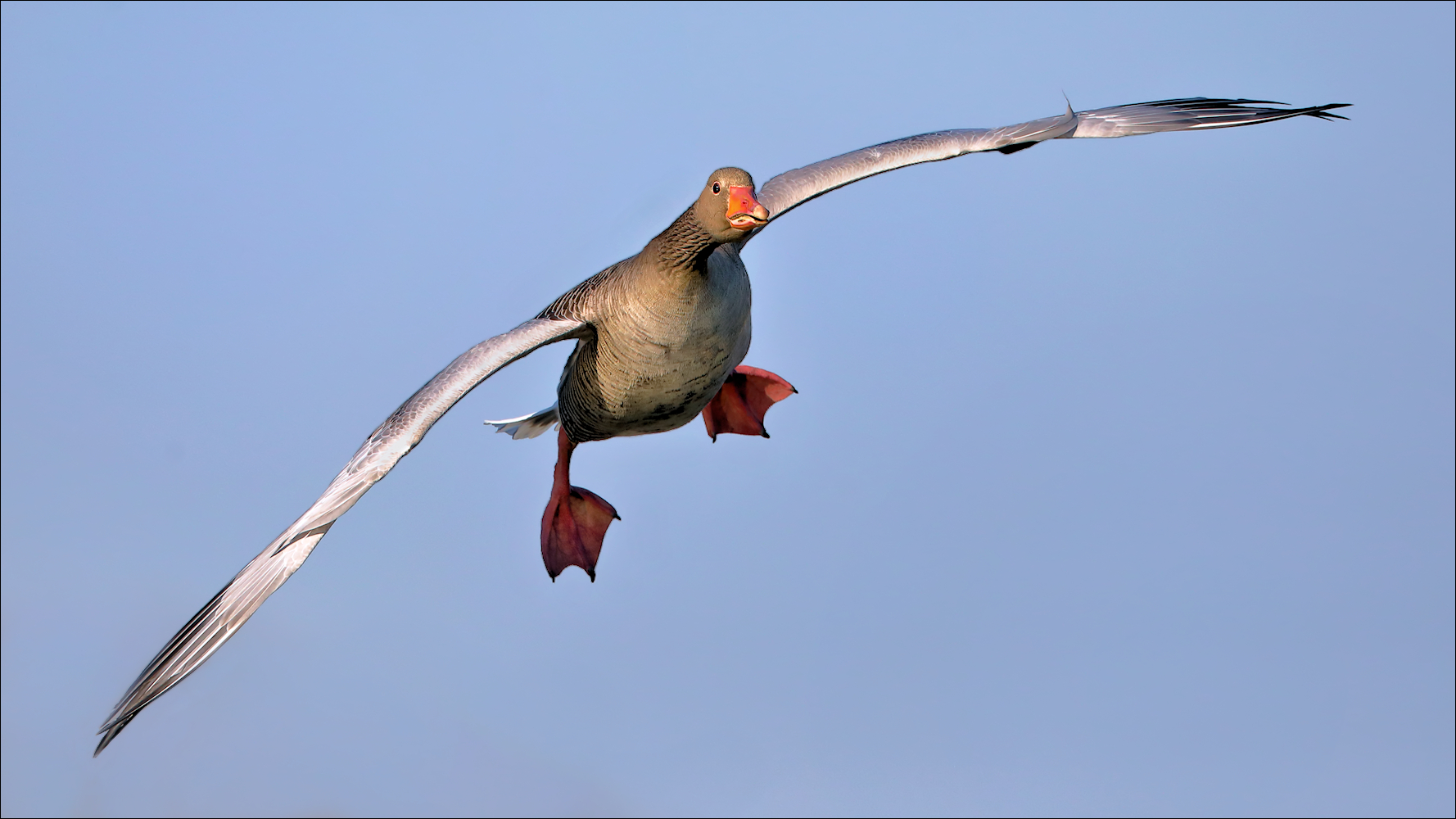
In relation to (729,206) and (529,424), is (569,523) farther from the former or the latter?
(729,206)

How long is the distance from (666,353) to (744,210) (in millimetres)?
1205

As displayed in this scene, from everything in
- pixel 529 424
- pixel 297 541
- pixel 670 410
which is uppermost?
pixel 529 424

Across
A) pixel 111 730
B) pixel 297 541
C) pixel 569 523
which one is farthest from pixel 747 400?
pixel 111 730

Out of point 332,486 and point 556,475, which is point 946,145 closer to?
point 556,475

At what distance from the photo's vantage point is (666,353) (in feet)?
30.7

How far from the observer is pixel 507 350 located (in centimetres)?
909

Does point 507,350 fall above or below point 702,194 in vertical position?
below

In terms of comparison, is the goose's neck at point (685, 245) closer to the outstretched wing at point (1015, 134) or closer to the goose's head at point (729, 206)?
the goose's head at point (729, 206)

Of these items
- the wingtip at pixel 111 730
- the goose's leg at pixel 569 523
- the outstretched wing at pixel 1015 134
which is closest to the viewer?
the wingtip at pixel 111 730

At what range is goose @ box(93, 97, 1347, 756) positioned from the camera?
865 centimetres

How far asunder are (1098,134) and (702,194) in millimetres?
3662

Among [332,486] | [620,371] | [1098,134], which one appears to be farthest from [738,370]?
[332,486]

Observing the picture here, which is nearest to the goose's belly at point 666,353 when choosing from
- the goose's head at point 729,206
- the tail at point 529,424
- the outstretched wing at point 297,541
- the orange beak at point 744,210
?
the goose's head at point 729,206

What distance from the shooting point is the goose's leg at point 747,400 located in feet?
40.2
